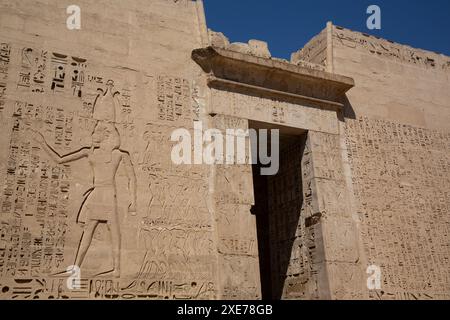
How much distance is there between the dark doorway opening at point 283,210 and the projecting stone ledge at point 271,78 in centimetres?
59

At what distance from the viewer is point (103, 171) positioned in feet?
19.9

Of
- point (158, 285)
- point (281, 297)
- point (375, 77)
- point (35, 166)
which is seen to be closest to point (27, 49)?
point (35, 166)

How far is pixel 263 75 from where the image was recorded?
24.8 feet

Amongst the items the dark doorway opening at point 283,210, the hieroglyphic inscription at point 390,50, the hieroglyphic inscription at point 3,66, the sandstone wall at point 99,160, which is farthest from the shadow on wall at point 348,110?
the hieroglyphic inscription at point 3,66

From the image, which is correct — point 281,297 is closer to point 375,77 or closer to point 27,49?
point 375,77

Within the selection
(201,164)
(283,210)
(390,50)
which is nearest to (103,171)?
(201,164)

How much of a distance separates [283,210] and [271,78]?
217cm

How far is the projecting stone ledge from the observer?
7180mm

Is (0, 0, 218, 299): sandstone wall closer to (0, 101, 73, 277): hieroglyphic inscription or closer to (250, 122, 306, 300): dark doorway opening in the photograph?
(0, 101, 73, 277): hieroglyphic inscription

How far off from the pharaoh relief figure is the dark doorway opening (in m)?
2.14

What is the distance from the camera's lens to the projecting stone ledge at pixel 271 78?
7180 millimetres

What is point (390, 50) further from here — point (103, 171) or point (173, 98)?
point (103, 171)

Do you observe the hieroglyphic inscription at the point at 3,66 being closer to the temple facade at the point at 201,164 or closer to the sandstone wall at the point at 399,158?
the temple facade at the point at 201,164
